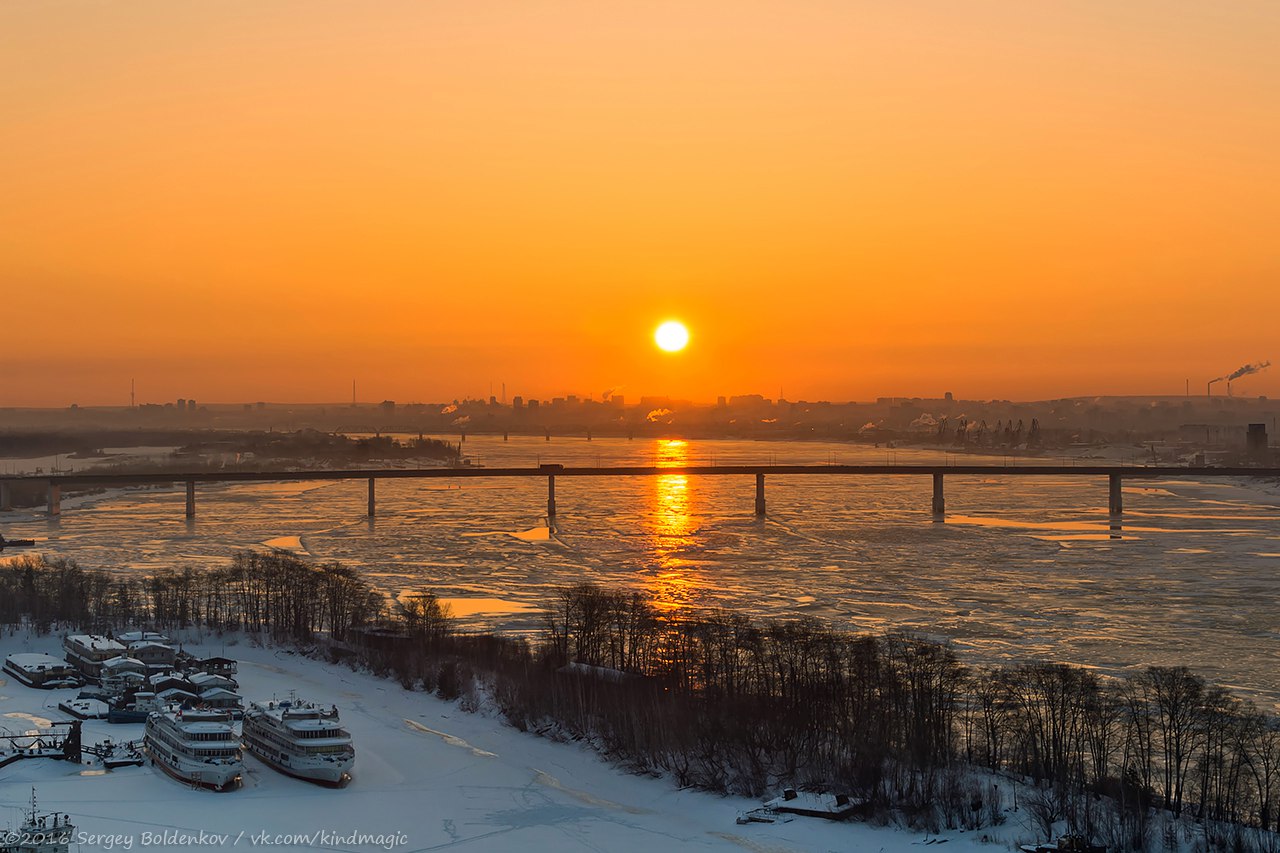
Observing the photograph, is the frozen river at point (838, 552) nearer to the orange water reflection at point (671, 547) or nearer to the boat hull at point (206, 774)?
the orange water reflection at point (671, 547)

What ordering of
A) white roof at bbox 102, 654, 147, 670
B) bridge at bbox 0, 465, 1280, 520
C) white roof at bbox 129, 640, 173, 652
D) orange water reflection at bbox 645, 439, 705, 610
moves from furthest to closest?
bridge at bbox 0, 465, 1280, 520 < orange water reflection at bbox 645, 439, 705, 610 < white roof at bbox 129, 640, 173, 652 < white roof at bbox 102, 654, 147, 670

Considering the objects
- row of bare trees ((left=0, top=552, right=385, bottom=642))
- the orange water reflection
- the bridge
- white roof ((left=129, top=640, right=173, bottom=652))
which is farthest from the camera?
the bridge

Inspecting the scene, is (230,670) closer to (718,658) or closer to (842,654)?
(718,658)

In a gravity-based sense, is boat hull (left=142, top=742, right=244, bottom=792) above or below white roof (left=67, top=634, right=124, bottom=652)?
below

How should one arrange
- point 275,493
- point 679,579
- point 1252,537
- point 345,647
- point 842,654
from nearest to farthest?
Result: point 842,654, point 345,647, point 679,579, point 1252,537, point 275,493

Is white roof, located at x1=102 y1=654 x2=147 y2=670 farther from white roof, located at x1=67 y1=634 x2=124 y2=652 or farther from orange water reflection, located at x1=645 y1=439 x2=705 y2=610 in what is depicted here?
orange water reflection, located at x1=645 y1=439 x2=705 y2=610

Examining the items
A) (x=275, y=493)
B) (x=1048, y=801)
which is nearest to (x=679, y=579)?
(x=1048, y=801)

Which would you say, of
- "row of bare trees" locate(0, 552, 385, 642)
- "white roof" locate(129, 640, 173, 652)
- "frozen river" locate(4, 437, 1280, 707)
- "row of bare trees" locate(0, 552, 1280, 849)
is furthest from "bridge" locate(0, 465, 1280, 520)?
"row of bare trees" locate(0, 552, 1280, 849)

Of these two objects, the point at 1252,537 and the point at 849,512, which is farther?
the point at 849,512
